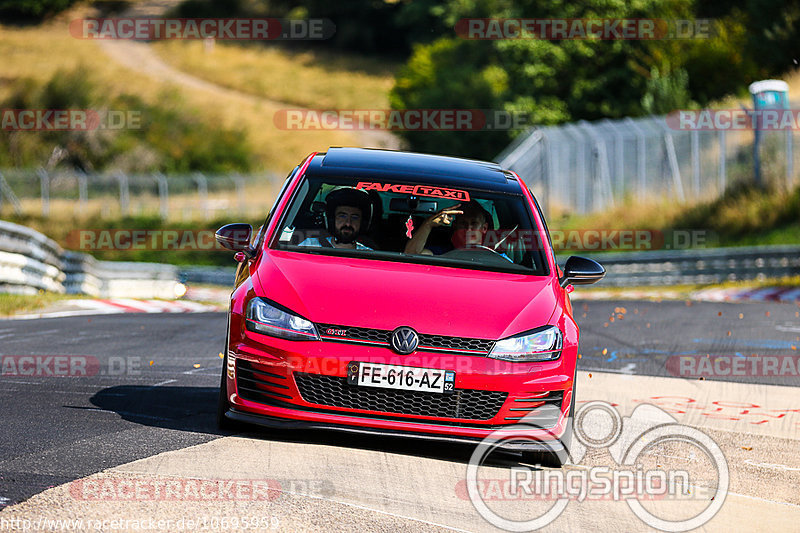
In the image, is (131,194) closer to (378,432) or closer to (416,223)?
(416,223)

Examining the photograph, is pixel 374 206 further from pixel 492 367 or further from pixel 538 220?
pixel 492 367

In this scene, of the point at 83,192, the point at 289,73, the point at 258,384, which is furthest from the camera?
Result: the point at 289,73

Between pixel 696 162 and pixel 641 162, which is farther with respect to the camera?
pixel 641 162

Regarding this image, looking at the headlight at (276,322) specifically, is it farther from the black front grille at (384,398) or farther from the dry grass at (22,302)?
the dry grass at (22,302)

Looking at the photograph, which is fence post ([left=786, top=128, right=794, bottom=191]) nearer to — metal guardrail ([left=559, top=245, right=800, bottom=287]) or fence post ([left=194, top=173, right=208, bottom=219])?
metal guardrail ([left=559, top=245, right=800, bottom=287])

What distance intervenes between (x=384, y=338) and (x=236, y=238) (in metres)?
1.47

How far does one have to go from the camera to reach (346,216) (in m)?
7.70

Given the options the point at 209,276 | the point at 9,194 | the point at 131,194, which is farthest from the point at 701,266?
the point at 9,194

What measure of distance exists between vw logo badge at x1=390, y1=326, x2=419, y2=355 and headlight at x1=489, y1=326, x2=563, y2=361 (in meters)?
0.42

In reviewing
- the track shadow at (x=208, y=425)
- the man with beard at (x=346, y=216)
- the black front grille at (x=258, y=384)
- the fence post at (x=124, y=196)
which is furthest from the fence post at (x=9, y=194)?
the black front grille at (x=258, y=384)

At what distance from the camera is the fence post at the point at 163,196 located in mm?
44094

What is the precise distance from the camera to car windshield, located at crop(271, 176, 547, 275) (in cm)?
754

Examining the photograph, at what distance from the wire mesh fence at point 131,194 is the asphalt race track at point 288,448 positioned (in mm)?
31844

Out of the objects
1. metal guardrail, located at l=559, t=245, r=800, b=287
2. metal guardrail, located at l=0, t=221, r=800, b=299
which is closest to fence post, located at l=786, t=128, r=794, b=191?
metal guardrail, located at l=559, t=245, r=800, b=287
